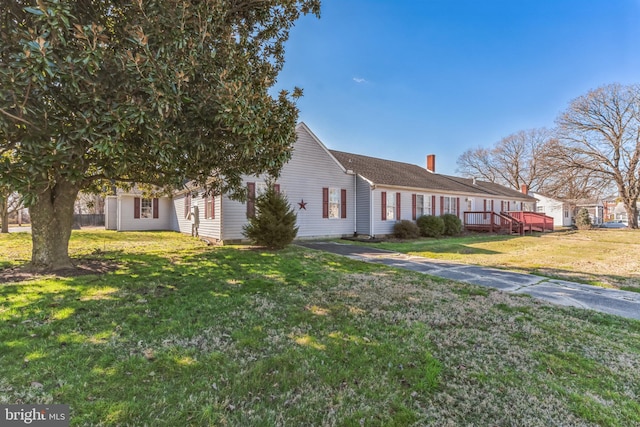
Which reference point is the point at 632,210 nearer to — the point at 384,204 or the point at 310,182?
the point at 384,204

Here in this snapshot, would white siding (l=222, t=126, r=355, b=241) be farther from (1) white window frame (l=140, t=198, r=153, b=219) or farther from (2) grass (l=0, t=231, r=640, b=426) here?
(1) white window frame (l=140, t=198, r=153, b=219)

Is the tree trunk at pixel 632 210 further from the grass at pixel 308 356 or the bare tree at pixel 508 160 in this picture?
the grass at pixel 308 356

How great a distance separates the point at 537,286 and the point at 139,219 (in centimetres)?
2302

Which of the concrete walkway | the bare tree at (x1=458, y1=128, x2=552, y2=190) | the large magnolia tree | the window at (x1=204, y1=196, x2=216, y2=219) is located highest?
the bare tree at (x1=458, y1=128, x2=552, y2=190)

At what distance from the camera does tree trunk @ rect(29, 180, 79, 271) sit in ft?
20.7

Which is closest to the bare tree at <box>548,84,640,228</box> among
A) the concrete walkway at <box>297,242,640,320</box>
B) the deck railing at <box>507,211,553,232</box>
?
the deck railing at <box>507,211,553,232</box>

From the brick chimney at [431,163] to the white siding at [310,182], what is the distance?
12.8 metres

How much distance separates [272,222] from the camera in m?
10.0

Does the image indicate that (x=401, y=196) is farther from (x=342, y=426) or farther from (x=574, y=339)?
(x=342, y=426)

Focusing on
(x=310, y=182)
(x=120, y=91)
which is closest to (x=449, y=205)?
(x=310, y=182)

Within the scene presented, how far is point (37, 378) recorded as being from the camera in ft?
8.60

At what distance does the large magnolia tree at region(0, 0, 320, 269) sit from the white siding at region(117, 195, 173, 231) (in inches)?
663

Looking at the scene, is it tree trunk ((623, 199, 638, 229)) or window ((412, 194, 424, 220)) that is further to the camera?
tree trunk ((623, 199, 638, 229))

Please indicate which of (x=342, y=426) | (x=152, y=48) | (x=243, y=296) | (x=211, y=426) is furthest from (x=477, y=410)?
(x=152, y=48)
